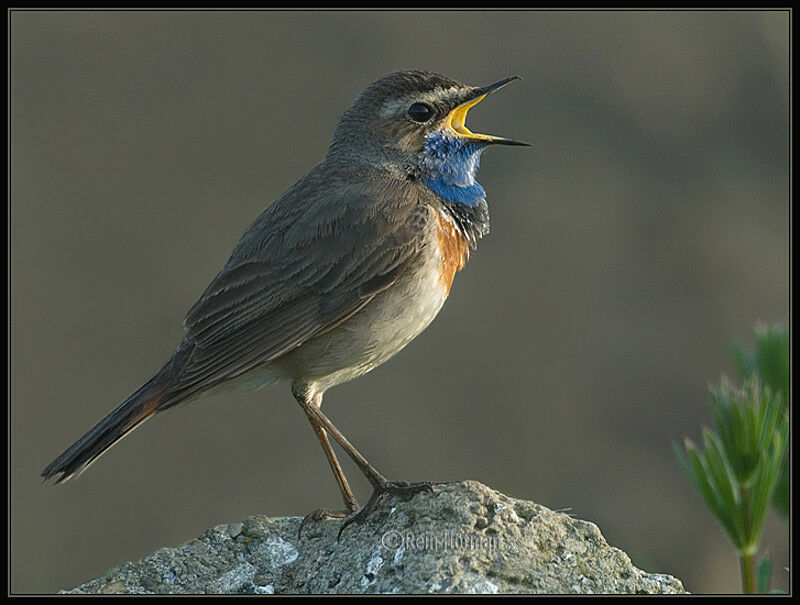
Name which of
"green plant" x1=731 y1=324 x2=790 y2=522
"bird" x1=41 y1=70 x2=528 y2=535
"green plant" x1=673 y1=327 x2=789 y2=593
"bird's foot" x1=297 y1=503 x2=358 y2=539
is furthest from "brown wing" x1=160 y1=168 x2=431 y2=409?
"green plant" x1=673 y1=327 x2=789 y2=593

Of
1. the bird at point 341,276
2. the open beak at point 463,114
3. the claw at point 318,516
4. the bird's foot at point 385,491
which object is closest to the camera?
the bird's foot at point 385,491

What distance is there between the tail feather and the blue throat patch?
146 centimetres

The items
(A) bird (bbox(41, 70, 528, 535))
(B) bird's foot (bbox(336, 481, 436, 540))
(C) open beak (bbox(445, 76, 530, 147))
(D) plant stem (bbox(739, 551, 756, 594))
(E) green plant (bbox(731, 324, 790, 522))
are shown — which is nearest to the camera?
(D) plant stem (bbox(739, 551, 756, 594))

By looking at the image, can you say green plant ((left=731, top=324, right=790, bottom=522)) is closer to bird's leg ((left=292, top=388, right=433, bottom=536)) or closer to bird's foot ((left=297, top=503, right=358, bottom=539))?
bird's leg ((left=292, top=388, right=433, bottom=536))

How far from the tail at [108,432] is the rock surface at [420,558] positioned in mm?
542

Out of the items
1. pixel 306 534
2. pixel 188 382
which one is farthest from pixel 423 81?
pixel 306 534

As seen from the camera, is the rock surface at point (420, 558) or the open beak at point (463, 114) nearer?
the rock surface at point (420, 558)

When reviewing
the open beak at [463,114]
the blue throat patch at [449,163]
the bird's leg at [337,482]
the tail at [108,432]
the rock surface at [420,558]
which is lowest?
the rock surface at [420,558]

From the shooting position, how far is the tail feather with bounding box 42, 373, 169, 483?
166 inches

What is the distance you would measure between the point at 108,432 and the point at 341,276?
110 cm

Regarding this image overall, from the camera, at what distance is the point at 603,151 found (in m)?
10.4

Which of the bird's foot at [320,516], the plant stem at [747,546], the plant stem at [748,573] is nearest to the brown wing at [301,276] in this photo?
the bird's foot at [320,516]

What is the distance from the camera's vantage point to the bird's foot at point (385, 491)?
3883 mm

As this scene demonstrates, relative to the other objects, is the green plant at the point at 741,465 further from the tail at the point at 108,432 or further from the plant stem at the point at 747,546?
the tail at the point at 108,432
